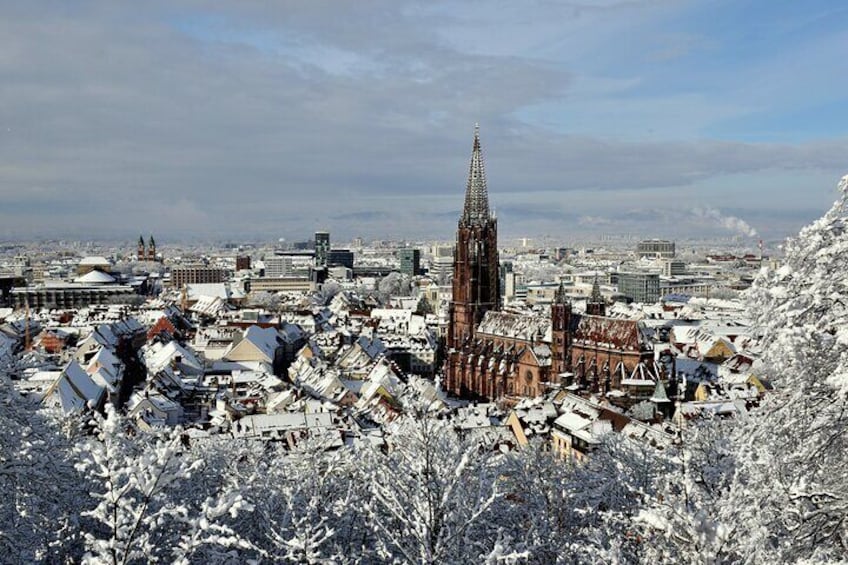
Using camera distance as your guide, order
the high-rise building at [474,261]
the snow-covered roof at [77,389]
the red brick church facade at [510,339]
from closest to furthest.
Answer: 1. the snow-covered roof at [77,389]
2. the red brick church facade at [510,339]
3. the high-rise building at [474,261]

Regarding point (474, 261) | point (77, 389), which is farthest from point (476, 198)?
point (77, 389)

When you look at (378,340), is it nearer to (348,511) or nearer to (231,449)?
(231,449)

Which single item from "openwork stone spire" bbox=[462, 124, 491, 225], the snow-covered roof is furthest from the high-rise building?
the snow-covered roof

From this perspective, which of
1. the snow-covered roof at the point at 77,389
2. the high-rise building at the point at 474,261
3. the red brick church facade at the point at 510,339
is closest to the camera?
the snow-covered roof at the point at 77,389

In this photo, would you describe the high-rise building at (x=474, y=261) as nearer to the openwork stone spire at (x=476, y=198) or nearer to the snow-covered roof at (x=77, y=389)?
the openwork stone spire at (x=476, y=198)

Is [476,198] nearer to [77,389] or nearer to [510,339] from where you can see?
[510,339]

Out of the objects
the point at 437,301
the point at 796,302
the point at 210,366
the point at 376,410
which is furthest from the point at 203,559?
the point at 437,301

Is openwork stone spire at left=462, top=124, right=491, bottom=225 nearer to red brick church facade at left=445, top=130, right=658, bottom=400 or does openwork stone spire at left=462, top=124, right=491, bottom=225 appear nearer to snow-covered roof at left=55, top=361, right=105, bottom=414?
red brick church facade at left=445, top=130, right=658, bottom=400

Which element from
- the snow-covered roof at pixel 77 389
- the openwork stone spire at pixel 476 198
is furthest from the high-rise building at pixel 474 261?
the snow-covered roof at pixel 77 389
